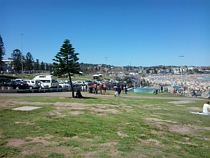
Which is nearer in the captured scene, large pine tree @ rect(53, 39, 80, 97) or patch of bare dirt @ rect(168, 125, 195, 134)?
patch of bare dirt @ rect(168, 125, 195, 134)

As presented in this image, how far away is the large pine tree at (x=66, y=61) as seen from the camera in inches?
1165

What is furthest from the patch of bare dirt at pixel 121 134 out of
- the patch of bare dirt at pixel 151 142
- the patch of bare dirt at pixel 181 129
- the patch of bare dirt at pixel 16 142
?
the patch of bare dirt at pixel 16 142

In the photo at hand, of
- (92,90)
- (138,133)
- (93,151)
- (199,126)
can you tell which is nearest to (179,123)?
(199,126)

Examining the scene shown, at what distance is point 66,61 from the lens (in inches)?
1174

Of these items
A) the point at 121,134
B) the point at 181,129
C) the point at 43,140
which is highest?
the point at 43,140

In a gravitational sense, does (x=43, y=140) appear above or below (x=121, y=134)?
above

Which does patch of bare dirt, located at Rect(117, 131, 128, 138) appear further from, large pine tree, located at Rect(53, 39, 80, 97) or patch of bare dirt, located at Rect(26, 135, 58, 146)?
large pine tree, located at Rect(53, 39, 80, 97)

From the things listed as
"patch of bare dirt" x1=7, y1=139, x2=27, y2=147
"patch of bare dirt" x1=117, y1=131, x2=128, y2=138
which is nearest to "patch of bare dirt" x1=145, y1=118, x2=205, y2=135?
"patch of bare dirt" x1=117, y1=131, x2=128, y2=138

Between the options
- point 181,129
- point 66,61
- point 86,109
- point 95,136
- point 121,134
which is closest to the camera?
point 95,136

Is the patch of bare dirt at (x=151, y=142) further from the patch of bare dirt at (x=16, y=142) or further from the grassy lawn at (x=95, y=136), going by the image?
the patch of bare dirt at (x=16, y=142)

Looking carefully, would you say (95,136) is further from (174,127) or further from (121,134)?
(174,127)

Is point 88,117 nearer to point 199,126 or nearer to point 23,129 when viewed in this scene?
point 23,129

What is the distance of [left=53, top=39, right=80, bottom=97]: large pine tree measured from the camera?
29.6 meters

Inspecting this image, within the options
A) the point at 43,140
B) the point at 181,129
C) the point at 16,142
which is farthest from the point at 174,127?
the point at 16,142
